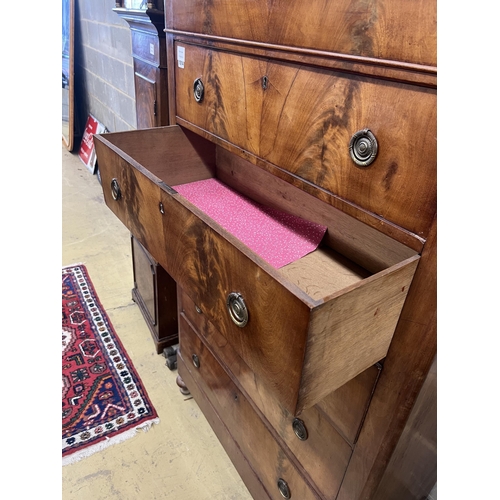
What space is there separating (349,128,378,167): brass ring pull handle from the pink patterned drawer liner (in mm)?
288

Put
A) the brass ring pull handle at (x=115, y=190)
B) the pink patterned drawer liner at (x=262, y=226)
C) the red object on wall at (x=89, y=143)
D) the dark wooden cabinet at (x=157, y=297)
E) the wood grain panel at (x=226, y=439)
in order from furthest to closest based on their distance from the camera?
the red object on wall at (x=89, y=143) < the dark wooden cabinet at (x=157, y=297) < the wood grain panel at (x=226, y=439) < the brass ring pull handle at (x=115, y=190) < the pink patterned drawer liner at (x=262, y=226)

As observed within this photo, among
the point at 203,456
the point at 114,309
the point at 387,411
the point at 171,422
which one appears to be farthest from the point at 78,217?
the point at 387,411

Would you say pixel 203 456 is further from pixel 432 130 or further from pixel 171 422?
pixel 432 130

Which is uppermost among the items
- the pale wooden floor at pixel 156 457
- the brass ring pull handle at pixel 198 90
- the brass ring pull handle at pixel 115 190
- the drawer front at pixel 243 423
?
the brass ring pull handle at pixel 198 90

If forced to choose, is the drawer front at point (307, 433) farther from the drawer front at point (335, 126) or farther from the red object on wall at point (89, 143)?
the red object on wall at point (89, 143)

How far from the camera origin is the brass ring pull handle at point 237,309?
1.89 feet

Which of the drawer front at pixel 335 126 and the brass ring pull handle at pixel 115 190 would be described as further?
the brass ring pull handle at pixel 115 190

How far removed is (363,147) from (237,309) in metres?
0.30

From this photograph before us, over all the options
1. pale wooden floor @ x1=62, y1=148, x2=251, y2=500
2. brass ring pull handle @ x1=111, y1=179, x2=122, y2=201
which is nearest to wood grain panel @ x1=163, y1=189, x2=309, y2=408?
brass ring pull handle @ x1=111, y1=179, x2=122, y2=201

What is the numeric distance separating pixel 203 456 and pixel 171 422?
171mm

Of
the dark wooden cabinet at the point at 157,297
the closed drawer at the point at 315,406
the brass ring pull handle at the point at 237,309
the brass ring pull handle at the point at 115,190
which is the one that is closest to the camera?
the brass ring pull handle at the point at 237,309

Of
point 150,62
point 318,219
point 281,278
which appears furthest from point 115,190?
point 150,62

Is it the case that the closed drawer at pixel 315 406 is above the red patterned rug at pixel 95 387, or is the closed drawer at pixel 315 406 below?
above

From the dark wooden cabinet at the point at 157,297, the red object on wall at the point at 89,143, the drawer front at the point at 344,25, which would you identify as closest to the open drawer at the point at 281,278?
the drawer front at the point at 344,25
